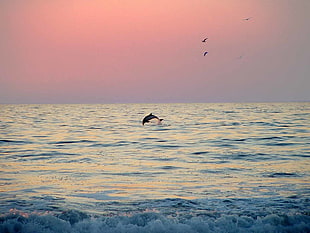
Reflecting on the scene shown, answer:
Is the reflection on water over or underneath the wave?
over

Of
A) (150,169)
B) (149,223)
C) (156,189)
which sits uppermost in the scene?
(150,169)

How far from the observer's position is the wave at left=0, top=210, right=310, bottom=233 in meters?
9.29

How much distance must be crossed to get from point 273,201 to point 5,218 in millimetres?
7100

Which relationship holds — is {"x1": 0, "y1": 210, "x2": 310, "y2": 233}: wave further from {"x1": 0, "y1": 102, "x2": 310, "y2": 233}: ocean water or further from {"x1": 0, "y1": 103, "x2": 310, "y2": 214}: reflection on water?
{"x1": 0, "y1": 103, "x2": 310, "y2": 214}: reflection on water

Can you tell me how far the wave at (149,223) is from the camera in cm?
929

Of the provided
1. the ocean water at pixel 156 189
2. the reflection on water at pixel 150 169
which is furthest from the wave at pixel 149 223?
the reflection on water at pixel 150 169

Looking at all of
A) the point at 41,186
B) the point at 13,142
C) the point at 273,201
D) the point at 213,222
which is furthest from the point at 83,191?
the point at 13,142

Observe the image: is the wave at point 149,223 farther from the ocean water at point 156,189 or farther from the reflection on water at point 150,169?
the reflection on water at point 150,169

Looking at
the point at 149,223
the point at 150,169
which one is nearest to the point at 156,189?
the point at 149,223

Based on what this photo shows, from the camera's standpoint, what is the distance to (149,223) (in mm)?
9469

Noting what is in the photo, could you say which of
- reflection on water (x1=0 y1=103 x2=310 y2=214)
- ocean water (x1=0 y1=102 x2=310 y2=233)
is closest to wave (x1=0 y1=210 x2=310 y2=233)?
ocean water (x1=0 y1=102 x2=310 y2=233)

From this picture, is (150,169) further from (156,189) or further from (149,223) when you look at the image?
(149,223)

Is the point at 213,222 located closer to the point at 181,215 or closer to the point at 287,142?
the point at 181,215

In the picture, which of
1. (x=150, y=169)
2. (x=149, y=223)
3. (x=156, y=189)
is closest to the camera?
(x=149, y=223)
